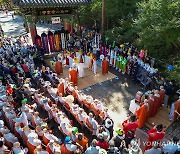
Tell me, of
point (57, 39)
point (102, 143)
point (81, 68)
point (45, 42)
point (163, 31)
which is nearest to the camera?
point (102, 143)

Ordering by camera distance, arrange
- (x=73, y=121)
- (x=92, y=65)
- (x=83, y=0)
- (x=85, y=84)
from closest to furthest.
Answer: (x=73, y=121) < (x=85, y=84) < (x=92, y=65) < (x=83, y=0)

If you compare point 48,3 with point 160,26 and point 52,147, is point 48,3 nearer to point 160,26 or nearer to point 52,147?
point 160,26

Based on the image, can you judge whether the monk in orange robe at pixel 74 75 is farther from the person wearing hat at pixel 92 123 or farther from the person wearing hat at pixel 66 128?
the person wearing hat at pixel 66 128

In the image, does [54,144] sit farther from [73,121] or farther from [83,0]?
[83,0]

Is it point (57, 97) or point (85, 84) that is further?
point (85, 84)

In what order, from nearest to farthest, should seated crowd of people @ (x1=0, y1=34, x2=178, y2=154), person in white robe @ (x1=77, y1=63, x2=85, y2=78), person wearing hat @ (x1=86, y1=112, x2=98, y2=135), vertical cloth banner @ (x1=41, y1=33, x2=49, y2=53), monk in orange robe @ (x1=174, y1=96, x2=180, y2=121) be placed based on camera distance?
1. seated crowd of people @ (x1=0, y1=34, x2=178, y2=154)
2. person wearing hat @ (x1=86, y1=112, x2=98, y2=135)
3. monk in orange robe @ (x1=174, y1=96, x2=180, y2=121)
4. person in white robe @ (x1=77, y1=63, x2=85, y2=78)
5. vertical cloth banner @ (x1=41, y1=33, x2=49, y2=53)

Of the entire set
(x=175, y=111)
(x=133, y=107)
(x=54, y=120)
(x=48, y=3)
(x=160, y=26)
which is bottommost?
(x=54, y=120)

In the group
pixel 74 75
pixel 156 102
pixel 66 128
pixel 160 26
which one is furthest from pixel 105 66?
pixel 66 128

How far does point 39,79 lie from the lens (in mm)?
11750

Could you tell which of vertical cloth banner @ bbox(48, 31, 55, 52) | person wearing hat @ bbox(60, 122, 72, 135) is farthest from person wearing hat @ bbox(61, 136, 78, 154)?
vertical cloth banner @ bbox(48, 31, 55, 52)

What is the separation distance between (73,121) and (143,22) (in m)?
7.06

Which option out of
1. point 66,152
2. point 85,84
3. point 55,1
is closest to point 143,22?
point 85,84

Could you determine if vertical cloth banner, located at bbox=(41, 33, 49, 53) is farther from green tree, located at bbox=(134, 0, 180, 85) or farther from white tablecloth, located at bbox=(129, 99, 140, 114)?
white tablecloth, located at bbox=(129, 99, 140, 114)

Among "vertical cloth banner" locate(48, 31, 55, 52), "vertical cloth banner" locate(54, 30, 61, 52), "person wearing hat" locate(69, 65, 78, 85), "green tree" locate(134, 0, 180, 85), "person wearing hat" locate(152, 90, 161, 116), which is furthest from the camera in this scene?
"vertical cloth banner" locate(54, 30, 61, 52)
